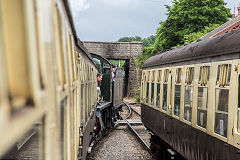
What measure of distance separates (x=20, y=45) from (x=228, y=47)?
14.2 feet

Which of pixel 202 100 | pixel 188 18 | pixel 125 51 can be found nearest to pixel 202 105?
pixel 202 100

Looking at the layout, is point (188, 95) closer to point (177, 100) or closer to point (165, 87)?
point (177, 100)

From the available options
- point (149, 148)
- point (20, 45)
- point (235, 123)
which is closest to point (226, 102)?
point (235, 123)

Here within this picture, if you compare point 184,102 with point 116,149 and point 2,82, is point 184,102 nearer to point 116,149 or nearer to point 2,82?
point 116,149

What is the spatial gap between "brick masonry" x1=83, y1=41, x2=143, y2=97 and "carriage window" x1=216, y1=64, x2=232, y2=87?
1218 inches

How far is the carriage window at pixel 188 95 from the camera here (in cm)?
650

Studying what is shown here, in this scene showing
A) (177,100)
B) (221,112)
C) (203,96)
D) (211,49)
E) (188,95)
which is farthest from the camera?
(177,100)

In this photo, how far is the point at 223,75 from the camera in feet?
16.5

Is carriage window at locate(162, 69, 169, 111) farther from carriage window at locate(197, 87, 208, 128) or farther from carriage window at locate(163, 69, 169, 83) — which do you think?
carriage window at locate(197, 87, 208, 128)

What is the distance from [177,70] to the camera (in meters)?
7.64

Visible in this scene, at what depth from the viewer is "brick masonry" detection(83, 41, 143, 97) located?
36281mm

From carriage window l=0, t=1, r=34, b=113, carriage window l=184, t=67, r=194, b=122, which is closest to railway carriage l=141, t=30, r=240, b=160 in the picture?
carriage window l=184, t=67, r=194, b=122

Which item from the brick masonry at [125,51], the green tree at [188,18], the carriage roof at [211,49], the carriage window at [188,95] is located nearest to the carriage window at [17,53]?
the carriage roof at [211,49]

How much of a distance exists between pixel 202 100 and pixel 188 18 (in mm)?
27790
